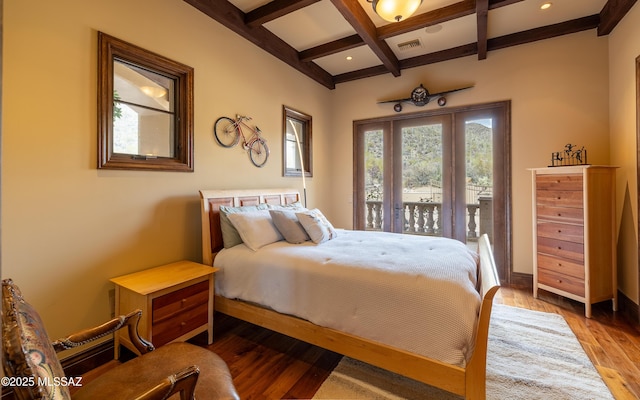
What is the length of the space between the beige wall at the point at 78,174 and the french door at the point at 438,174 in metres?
2.74

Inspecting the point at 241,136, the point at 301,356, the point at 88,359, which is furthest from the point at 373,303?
the point at 241,136

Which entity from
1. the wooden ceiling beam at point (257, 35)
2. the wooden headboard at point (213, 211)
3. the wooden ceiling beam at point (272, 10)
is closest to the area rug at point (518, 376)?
the wooden headboard at point (213, 211)

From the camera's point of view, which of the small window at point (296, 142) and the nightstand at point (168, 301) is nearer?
the nightstand at point (168, 301)

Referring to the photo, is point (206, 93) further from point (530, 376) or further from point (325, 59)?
point (530, 376)

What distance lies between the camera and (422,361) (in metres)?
1.75

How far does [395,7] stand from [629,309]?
355 centimetres

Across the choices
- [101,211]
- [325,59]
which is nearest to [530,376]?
[101,211]

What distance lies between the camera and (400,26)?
3369 mm

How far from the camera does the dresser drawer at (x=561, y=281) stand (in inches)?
118

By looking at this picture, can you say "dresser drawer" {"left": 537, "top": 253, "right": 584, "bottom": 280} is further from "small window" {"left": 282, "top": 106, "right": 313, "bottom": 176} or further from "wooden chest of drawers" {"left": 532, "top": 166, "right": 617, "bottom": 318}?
"small window" {"left": 282, "top": 106, "right": 313, "bottom": 176}

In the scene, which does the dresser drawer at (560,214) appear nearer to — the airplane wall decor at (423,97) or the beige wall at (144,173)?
the beige wall at (144,173)

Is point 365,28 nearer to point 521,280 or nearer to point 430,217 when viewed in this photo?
point 430,217

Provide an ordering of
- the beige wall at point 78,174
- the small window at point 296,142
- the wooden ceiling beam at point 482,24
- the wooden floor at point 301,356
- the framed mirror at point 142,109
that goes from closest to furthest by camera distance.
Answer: the beige wall at point 78,174 < the wooden floor at point 301,356 < the framed mirror at point 142,109 < the wooden ceiling beam at point 482,24 < the small window at point 296,142

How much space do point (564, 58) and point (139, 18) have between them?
14.8ft
